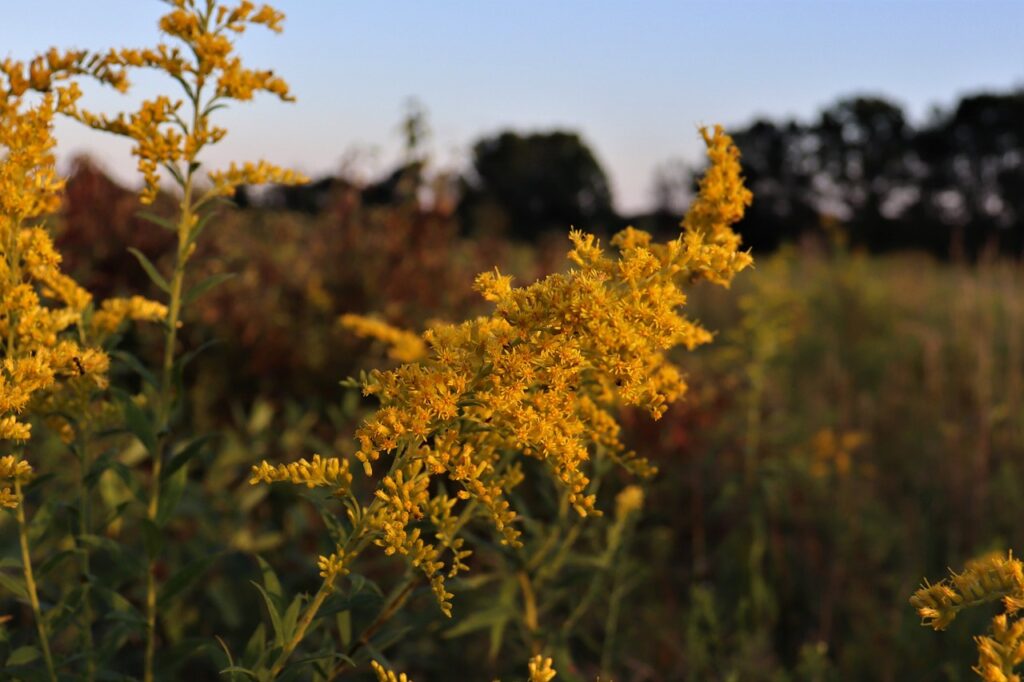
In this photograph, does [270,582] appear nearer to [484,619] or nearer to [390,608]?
[390,608]

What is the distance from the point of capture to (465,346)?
143 centimetres

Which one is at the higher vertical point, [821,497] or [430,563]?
[430,563]

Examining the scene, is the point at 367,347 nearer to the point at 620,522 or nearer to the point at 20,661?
the point at 620,522

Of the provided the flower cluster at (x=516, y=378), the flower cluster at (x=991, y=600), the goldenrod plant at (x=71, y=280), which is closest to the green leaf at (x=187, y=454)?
the goldenrod plant at (x=71, y=280)

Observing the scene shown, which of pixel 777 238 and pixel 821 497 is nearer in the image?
pixel 821 497

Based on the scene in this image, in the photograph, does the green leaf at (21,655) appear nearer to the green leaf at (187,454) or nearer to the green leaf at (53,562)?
the green leaf at (53,562)

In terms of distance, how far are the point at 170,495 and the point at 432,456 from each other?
87cm

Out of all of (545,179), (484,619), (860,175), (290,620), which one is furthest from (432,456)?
(860,175)

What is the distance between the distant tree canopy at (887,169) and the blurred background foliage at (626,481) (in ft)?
105

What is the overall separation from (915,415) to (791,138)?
135 ft

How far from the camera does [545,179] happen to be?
3425cm

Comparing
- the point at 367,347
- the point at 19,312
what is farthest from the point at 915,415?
the point at 19,312

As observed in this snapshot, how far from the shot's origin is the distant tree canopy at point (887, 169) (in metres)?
38.3

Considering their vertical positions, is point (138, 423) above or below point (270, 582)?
above
